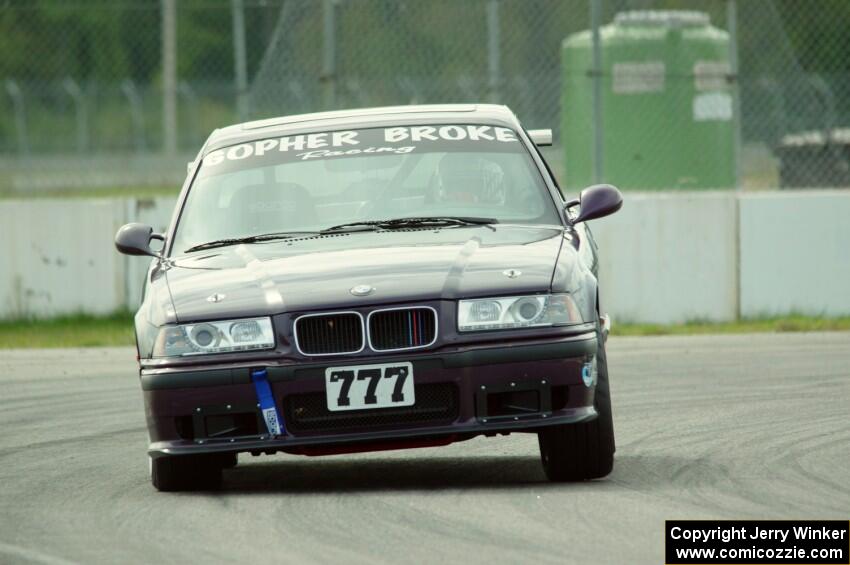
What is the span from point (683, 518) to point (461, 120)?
2.81 metres

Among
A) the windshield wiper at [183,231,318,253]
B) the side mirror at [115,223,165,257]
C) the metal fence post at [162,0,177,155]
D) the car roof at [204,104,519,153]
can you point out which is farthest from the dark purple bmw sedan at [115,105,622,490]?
the metal fence post at [162,0,177,155]

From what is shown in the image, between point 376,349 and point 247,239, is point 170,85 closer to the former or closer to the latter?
point 247,239

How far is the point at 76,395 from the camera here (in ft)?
36.5

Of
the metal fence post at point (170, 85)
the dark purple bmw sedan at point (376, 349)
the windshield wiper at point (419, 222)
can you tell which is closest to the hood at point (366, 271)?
the dark purple bmw sedan at point (376, 349)

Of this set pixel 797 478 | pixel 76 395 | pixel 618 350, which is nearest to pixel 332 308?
pixel 797 478

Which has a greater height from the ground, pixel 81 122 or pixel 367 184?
pixel 367 184

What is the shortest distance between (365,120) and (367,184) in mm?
530

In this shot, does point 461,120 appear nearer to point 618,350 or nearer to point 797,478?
point 797,478

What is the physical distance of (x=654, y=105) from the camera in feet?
54.2

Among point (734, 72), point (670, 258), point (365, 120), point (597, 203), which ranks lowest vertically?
point (670, 258)

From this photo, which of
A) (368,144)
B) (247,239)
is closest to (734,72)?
(368,144)

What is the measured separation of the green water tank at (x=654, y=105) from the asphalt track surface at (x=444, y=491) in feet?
19.3

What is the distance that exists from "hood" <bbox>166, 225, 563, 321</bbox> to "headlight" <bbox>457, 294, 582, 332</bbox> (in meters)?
0.04

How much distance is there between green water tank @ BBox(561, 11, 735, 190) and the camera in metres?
16.2
